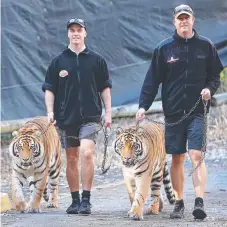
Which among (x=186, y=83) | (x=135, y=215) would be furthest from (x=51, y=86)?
(x=135, y=215)

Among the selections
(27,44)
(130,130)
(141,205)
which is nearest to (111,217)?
(141,205)

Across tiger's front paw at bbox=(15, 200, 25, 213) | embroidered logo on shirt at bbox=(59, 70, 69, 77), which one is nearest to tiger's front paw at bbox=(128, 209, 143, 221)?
tiger's front paw at bbox=(15, 200, 25, 213)

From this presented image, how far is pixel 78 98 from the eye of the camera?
844 centimetres

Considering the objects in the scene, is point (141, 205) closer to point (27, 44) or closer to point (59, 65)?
point (59, 65)

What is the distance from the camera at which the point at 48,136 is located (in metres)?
9.11

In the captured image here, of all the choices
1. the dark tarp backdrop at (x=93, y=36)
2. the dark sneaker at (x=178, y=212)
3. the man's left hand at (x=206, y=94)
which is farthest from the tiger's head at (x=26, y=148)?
the dark tarp backdrop at (x=93, y=36)

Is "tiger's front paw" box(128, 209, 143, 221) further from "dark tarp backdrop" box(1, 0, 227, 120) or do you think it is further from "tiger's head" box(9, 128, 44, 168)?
"dark tarp backdrop" box(1, 0, 227, 120)

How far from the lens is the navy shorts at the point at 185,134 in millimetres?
7848

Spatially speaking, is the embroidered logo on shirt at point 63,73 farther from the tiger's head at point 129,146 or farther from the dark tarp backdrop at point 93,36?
the dark tarp backdrop at point 93,36

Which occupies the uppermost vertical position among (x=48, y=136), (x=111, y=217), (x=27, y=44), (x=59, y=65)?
(x=27, y=44)

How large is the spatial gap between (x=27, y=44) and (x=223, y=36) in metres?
2.90

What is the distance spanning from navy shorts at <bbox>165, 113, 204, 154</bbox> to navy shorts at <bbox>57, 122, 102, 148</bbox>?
76 cm

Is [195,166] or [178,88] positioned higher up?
[178,88]

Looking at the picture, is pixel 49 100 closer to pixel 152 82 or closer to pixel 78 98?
pixel 78 98
